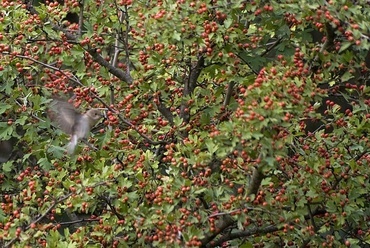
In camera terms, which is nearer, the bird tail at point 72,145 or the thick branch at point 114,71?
the bird tail at point 72,145

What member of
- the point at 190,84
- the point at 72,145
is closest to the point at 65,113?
the point at 72,145

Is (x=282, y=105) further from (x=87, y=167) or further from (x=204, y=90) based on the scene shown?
(x=87, y=167)

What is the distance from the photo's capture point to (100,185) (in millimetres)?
5660

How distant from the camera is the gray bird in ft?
21.3

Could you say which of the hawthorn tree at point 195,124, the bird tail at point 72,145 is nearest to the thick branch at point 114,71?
the hawthorn tree at point 195,124

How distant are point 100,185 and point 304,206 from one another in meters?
1.36

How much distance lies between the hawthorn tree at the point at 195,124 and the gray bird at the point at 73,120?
3.4 inches

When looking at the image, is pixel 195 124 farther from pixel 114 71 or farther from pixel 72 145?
pixel 72 145

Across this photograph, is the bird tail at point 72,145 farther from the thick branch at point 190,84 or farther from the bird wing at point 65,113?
the thick branch at point 190,84

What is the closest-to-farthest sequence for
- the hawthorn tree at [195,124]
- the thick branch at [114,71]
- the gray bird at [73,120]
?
1. the hawthorn tree at [195,124]
2. the gray bird at [73,120]
3. the thick branch at [114,71]

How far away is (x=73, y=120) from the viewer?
652cm

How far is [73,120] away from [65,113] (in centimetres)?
11

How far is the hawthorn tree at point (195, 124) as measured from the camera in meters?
5.17

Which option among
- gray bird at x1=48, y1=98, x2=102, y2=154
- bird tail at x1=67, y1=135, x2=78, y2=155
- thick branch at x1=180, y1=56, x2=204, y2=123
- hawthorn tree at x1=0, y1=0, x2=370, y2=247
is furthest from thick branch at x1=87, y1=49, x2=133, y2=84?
bird tail at x1=67, y1=135, x2=78, y2=155
